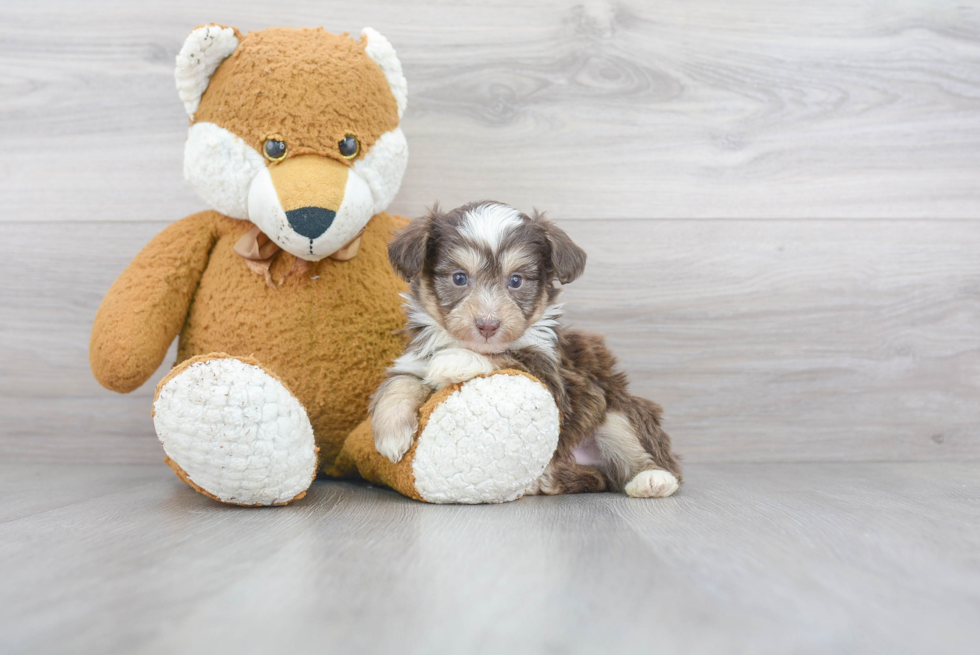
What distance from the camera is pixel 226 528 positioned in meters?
1.18

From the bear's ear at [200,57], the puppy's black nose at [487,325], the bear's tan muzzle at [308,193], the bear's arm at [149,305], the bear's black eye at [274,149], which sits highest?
the bear's ear at [200,57]

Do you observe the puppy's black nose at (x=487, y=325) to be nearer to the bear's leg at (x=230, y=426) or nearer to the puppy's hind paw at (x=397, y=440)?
the puppy's hind paw at (x=397, y=440)

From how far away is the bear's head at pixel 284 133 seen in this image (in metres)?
1.47

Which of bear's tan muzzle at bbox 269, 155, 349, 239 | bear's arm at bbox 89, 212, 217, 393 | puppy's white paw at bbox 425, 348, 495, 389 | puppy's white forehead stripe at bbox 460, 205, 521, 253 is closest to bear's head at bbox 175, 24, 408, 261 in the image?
bear's tan muzzle at bbox 269, 155, 349, 239

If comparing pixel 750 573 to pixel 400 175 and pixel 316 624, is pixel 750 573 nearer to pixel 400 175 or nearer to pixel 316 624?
pixel 316 624

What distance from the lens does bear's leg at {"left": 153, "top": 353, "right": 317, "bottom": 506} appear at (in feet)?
4.00

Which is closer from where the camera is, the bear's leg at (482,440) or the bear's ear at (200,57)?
the bear's leg at (482,440)

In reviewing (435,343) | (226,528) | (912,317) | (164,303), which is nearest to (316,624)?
(226,528)

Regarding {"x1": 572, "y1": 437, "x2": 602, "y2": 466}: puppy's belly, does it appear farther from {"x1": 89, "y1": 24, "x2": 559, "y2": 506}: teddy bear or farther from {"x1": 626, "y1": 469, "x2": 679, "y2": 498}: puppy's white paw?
{"x1": 89, "y1": 24, "x2": 559, "y2": 506}: teddy bear

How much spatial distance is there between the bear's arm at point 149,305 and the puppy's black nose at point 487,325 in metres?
0.72

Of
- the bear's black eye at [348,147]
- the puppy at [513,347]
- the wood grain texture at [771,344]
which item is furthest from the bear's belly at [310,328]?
the wood grain texture at [771,344]

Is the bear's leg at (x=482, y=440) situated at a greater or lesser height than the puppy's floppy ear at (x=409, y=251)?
lesser

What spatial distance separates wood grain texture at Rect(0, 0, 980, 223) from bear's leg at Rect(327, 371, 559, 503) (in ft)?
2.75

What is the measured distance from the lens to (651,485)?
1.49 meters
